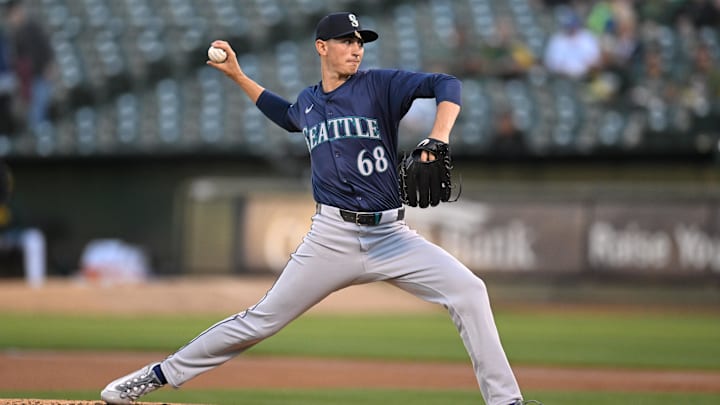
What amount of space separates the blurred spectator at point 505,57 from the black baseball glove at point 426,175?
37.5 feet

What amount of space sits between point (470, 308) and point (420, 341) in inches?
245

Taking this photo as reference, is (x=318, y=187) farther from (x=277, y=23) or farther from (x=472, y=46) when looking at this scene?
(x=277, y=23)

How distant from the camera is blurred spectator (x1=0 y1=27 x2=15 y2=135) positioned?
1605 cm

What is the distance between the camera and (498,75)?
15695 millimetres

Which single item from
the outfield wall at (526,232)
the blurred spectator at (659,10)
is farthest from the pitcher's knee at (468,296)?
the blurred spectator at (659,10)

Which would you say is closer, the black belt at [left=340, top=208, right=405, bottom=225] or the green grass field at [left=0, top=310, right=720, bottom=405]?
the black belt at [left=340, top=208, right=405, bottom=225]

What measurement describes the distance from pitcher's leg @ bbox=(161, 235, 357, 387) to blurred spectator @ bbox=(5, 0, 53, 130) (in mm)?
12310

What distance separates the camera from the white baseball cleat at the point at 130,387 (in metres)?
4.54

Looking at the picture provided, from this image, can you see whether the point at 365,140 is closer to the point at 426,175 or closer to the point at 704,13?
the point at 426,175

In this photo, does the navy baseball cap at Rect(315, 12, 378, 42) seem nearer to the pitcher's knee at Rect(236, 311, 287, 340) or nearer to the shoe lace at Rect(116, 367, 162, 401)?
the pitcher's knee at Rect(236, 311, 287, 340)

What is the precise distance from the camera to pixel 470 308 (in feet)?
14.7

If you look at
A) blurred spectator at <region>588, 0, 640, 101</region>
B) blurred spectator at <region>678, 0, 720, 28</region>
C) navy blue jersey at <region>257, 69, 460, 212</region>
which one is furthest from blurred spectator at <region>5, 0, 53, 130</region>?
navy blue jersey at <region>257, 69, 460, 212</region>

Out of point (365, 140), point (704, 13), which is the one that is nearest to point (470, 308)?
point (365, 140)

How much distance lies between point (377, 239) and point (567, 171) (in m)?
10.8
